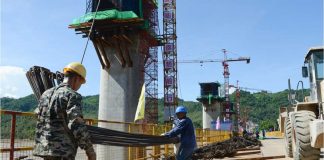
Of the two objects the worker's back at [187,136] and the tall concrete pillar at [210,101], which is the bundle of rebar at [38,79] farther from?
the tall concrete pillar at [210,101]

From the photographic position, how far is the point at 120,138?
6535 millimetres

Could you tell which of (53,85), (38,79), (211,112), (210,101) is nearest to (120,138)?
(53,85)

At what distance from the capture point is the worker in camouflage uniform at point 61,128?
3.73 metres

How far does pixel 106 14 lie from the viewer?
32406mm

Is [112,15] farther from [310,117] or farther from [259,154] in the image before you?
[310,117]

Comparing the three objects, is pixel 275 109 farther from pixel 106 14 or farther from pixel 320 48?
pixel 320 48

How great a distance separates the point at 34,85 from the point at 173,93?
60868mm

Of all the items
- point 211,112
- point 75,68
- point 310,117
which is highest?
point 211,112

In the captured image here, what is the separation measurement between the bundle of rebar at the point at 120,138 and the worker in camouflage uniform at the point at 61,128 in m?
1.58

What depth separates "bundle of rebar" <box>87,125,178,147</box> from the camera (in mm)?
5633

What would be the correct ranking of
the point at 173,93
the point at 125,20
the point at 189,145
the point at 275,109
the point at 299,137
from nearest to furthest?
the point at 189,145 < the point at 299,137 < the point at 125,20 < the point at 173,93 < the point at 275,109

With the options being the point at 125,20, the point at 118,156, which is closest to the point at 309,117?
the point at 118,156

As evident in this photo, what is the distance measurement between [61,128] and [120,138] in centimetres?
278

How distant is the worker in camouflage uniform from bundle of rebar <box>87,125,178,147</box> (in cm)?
158
